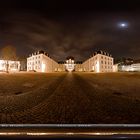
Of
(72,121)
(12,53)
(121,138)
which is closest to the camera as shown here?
(121,138)

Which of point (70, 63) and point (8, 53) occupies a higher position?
point (70, 63)

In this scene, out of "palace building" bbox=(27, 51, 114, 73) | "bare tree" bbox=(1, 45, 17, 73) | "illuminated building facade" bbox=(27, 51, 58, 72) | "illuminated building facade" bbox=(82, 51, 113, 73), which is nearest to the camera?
"bare tree" bbox=(1, 45, 17, 73)

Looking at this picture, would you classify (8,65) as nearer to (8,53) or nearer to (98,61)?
(8,53)

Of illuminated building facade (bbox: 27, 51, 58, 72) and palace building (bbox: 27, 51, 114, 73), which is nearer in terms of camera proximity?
illuminated building facade (bbox: 27, 51, 58, 72)

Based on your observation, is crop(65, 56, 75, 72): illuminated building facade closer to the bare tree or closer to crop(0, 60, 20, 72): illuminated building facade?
crop(0, 60, 20, 72): illuminated building facade

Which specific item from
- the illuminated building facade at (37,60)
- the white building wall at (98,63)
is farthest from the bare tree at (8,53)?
the white building wall at (98,63)

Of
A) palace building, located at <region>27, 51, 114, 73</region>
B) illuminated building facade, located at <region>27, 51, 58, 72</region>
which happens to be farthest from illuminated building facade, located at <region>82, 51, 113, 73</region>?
illuminated building facade, located at <region>27, 51, 58, 72</region>

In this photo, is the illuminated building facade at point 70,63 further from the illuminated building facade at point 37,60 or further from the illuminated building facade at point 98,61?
the illuminated building facade at point 37,60

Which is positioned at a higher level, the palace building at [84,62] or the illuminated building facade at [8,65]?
the palace building at [84,62]

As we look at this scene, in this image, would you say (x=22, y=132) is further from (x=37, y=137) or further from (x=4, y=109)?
(x=4, y=109)

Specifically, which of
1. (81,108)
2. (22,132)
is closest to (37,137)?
(22,132)

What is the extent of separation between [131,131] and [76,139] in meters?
0.64

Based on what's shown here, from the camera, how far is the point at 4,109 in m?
3.44

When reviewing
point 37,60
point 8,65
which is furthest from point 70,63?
point 8,65
